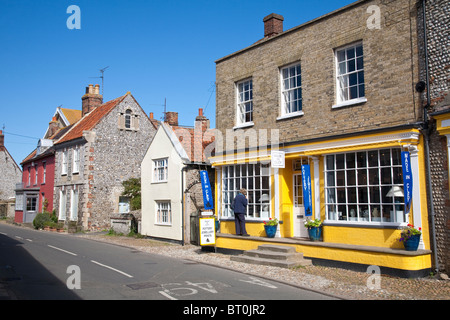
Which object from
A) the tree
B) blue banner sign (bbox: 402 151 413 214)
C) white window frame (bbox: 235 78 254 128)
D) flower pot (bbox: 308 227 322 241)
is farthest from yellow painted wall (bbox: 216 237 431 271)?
the tree

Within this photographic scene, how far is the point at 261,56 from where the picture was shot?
15.5 meters

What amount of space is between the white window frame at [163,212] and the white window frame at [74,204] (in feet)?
31.8

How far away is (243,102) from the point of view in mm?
16219

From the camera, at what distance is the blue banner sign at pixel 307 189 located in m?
12.9

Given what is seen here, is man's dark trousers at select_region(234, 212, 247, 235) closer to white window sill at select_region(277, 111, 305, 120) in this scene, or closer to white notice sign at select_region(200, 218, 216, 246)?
white notice sign at select_region(200, 218, 216, 246)

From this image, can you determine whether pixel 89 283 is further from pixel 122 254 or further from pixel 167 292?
pixel 122 254

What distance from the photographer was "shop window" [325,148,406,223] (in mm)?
10852

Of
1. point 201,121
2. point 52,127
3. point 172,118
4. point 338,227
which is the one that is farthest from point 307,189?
point 52,127

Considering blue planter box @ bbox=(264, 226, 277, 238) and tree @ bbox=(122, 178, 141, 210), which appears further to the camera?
tree @ bbox=(122, 178, 141, 210)

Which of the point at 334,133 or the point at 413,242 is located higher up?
the point at 334,133

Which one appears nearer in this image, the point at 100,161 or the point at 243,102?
the point at 243,102

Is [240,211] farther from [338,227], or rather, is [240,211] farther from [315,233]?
[338,227]

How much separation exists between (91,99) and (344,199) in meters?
27.3

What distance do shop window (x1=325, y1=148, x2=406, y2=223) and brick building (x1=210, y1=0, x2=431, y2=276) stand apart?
1.1 inches
